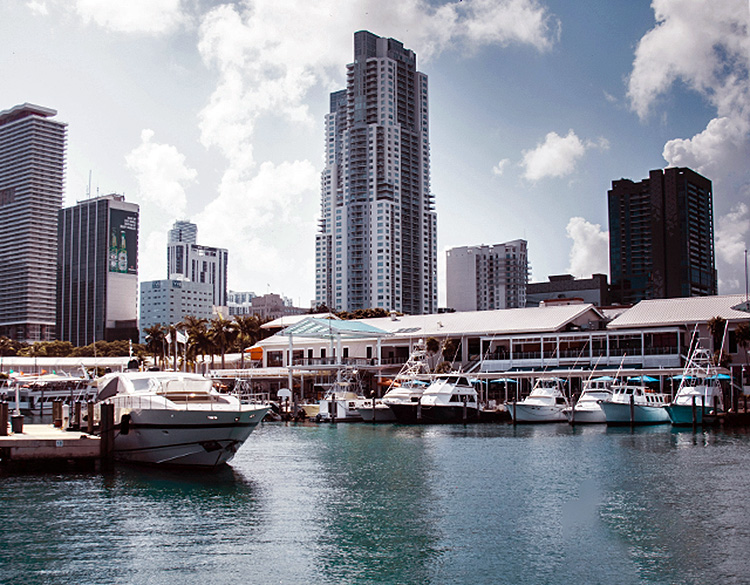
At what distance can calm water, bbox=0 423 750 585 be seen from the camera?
2009 cm

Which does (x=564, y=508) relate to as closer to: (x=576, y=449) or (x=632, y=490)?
(x=632, y=490)

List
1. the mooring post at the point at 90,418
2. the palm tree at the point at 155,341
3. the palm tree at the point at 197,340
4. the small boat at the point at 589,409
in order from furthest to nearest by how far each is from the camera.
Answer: the palm tree at the point at 155,341 < the palm tree at the point at 197,340 < the small boat at the point at 589,409 < the mooring post at the point at 90,418

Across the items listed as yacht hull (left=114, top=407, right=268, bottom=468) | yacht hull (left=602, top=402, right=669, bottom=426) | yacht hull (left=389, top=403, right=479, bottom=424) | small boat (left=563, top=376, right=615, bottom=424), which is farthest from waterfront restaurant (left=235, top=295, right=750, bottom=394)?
yacht hull (left=114, top=407, right=268, bottom=468)

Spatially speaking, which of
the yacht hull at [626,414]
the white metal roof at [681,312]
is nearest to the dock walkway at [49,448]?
the yacht hull at [626,414]

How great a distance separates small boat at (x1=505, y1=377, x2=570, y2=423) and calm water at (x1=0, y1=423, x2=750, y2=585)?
2198cm

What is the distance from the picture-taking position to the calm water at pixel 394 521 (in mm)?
20094

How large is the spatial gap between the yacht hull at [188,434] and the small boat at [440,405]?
31262 millimetres

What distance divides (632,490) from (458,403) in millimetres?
36625

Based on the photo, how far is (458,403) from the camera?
222ft

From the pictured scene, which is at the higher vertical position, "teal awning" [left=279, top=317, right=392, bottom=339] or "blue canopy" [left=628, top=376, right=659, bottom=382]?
"teal awning" [left=279, top=317, right=392, bottom=339]

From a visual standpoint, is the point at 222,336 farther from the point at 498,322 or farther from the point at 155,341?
the point at 498,322

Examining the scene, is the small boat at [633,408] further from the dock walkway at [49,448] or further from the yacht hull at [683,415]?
the dock walkway at [49,448]

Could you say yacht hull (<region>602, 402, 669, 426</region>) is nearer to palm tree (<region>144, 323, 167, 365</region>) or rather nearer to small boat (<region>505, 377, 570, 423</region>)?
small boat (<region>505, 377, 570, 423</region>)

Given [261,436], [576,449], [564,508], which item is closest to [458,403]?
[261,436]
